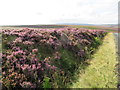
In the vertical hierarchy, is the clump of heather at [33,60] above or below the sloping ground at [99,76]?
above

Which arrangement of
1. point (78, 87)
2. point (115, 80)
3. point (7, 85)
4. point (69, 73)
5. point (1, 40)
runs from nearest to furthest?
point (7, 85), point (78, 87), point (115, 80), point (69, 73), point (1, 40)

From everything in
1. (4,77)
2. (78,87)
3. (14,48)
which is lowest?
(78,87)

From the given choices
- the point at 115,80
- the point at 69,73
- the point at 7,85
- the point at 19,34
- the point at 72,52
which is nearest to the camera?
the point at 7,85

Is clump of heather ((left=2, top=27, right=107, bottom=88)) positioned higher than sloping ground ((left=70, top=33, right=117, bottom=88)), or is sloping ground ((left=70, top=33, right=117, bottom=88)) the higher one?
clump of heather ((left=2, top=27, right=107, bottom=88))

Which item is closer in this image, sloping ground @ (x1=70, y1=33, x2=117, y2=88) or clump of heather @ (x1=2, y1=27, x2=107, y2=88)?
clump of heather @ (x1=2, y1=27, x2=107, y2=88)

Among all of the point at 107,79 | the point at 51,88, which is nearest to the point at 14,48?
the point at 51,88

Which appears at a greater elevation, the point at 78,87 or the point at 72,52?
the point at 72,52

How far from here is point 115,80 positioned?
970cm

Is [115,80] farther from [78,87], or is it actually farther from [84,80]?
[78,87]

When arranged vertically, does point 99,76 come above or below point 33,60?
below

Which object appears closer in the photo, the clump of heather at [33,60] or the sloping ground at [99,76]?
the clump of heather at [33,60]

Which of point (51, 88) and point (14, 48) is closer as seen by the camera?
point (51, 88)

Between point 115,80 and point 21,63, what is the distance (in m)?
7.63

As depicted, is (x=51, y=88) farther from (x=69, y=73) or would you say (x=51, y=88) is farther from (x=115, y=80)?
(x=115, y=80)
